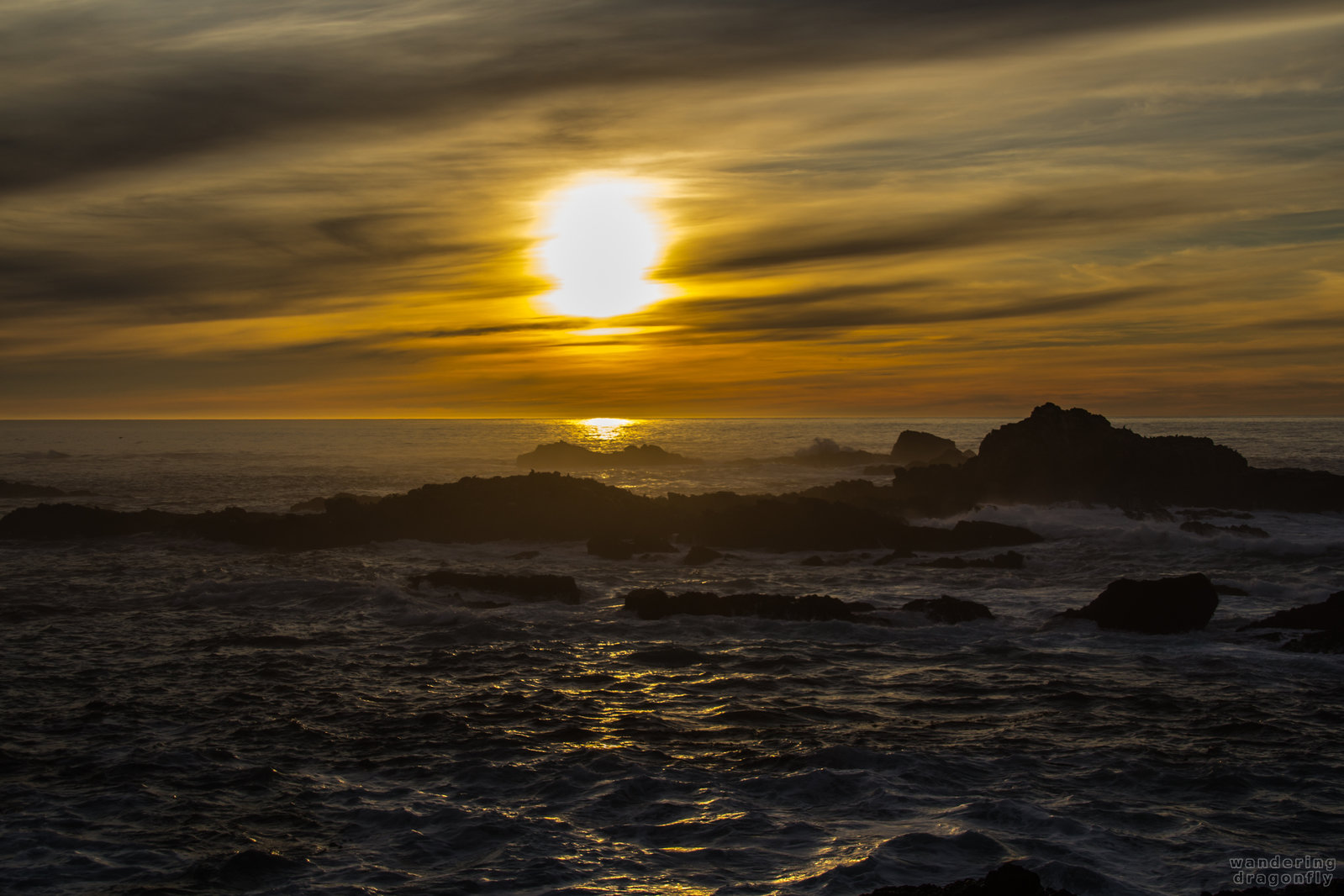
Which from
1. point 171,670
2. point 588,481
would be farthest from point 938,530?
point 171,670

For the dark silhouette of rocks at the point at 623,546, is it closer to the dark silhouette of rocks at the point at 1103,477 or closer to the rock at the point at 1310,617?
the dark silhouette of rocks at the point at 1103,477

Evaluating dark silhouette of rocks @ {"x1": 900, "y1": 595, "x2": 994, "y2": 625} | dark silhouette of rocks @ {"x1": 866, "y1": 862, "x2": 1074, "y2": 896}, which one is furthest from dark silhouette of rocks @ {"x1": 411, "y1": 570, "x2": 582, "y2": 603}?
dark silhouette of rocks @ {"x1": 866, "y1": 862, "x2": 1074, "y2": 896}

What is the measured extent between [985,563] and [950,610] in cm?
899

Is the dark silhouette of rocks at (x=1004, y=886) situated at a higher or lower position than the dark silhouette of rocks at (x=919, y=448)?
lower

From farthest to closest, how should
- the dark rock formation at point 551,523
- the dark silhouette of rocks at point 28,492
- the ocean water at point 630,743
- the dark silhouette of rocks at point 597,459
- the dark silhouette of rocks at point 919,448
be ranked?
the dark silhouette of rocks at point 597,459, the dark silhouette of rocks at point 919,448, the dark silhouette of rocks at point 28,492, the dark rock formation at point 551,523, the ocean water at point 630,743

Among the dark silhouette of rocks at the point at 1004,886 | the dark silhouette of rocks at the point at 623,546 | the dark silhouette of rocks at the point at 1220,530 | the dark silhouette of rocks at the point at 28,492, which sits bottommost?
the dark silhouette of rocks at the point at 1004,886

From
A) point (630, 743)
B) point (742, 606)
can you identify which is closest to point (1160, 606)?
point (742, 606)

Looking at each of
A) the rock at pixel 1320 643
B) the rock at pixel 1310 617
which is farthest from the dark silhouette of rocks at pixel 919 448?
the rock at pixel 1320 643

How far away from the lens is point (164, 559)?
31.7m

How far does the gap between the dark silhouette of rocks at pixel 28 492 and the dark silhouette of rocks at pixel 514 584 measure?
45484 millimetres

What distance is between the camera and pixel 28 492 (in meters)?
59.7

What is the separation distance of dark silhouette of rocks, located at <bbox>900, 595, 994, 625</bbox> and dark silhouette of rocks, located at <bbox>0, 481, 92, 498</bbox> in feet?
191

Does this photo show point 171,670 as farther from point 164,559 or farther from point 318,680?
point 164,559

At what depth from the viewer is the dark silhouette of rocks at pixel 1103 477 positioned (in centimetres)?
4172
